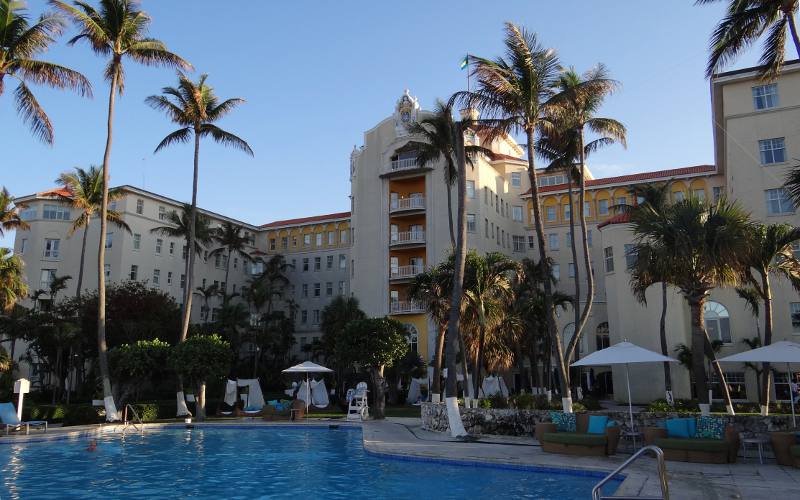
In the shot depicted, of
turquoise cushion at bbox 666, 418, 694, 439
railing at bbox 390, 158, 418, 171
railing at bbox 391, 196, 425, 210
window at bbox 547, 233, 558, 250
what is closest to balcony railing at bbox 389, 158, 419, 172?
railing at bbox 390, 158, 418, 171

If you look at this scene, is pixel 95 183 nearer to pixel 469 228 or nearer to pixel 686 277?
pixel 469 228

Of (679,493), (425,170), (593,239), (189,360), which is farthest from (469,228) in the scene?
(679,493)

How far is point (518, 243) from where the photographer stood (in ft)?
179

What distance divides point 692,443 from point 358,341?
16.7 metres

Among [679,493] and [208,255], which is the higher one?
[208,255]

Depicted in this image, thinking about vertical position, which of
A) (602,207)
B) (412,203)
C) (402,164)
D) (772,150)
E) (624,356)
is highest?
(402,164)

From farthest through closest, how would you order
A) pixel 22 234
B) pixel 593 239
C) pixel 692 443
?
1. pixel 22 234
2. pixel 593 239
3. pixel 692 443

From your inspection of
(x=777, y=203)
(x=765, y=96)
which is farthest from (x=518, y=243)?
(x=765, y=96)

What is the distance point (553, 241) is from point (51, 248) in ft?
150

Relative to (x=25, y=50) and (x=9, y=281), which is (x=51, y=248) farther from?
(x=25, y=50)

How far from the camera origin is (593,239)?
169ft

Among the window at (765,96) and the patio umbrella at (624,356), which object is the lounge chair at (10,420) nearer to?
the patio umbrella at (624,356)

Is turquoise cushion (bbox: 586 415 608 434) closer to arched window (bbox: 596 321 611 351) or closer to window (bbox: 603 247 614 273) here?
window (bbox: 603 247 614 273)

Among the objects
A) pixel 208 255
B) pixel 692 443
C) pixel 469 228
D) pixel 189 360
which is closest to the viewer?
pixel 692 443
